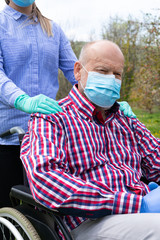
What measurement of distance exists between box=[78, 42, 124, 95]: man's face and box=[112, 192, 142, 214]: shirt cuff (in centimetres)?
86

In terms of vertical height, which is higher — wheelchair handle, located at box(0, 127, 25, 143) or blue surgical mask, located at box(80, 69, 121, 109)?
blue surgical mask, located at box(80, 69, 121, 109)

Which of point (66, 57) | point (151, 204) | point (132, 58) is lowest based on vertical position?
point (132, 58)

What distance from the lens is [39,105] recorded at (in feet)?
6.42

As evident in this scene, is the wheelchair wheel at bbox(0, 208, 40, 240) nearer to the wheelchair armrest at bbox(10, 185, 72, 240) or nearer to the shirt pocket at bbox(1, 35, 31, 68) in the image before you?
the wheelchair armrest at bbox(10, 185, 72, 240)

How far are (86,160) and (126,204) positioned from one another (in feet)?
1.29

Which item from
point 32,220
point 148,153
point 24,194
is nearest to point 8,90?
point 24,194

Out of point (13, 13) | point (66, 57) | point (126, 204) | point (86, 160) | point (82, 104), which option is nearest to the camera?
point (126, 204)

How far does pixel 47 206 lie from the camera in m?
1.63

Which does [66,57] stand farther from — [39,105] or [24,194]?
[24,194]

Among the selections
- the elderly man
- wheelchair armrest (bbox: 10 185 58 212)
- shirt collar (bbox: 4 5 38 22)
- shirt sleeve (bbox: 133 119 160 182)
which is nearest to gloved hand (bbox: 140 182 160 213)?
the elderly man

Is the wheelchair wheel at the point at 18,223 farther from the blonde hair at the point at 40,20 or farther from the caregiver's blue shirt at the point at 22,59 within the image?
the blonde hair at the point at 40,20

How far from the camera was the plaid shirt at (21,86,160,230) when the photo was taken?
162 cm

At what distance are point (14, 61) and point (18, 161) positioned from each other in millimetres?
704

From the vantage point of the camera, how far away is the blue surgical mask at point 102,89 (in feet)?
7.05
